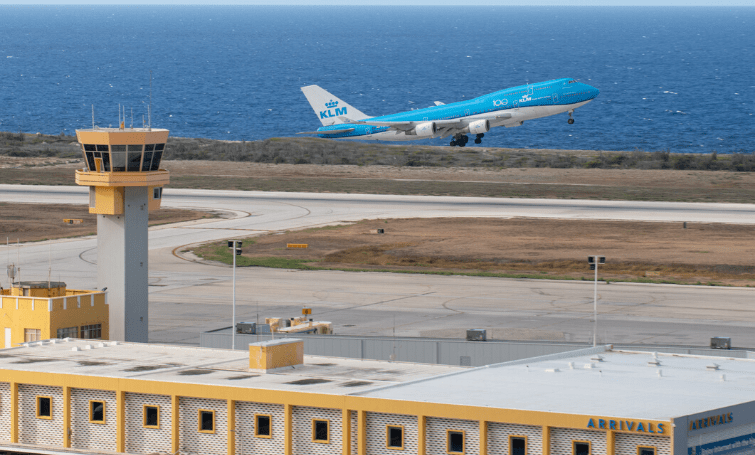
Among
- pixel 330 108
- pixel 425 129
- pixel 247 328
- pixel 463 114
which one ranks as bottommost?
pixel 247 328

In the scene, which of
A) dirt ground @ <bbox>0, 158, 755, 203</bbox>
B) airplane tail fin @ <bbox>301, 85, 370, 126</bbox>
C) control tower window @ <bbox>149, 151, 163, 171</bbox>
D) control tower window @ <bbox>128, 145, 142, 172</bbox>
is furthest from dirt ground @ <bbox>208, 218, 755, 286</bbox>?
control tower window @ <bbox>128, 145, 142, 172</bbox>

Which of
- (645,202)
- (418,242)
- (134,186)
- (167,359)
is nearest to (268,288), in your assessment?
(418,242)

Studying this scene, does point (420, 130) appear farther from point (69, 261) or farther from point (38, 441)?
point (38, 441)

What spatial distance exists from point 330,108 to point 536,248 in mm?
42138

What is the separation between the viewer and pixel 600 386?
1344 inches

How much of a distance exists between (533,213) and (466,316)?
50.6 metres

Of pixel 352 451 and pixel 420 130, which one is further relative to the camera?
pixel 420 130

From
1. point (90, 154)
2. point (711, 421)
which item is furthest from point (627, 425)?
point (90, 154)

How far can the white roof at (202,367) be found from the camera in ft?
116

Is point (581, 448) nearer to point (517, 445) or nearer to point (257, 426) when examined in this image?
point (517, 445)

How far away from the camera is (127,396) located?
117 feet

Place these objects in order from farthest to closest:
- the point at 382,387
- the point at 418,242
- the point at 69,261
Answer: the point at 418,242 < the point at 69,261 < the point at 382,387

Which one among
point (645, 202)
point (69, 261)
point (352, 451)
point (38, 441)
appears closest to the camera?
point (352, 451)

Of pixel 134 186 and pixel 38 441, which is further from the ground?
pixel 134 186
